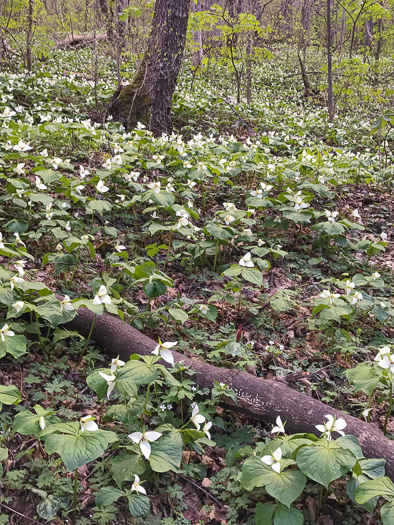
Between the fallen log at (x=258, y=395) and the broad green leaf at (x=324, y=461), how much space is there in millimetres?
463

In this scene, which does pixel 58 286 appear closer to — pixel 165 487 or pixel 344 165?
pixel 165 487

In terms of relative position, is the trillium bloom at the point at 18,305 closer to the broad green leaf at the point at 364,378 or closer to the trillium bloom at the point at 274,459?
the trillium bloom at the point at 274,459

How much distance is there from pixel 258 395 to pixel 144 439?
85 centimetres

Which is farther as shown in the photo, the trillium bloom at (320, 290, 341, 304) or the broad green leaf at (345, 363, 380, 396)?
the trillium bloom at (320, 290, 341, 304)

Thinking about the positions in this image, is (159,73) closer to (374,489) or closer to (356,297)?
(356,297)

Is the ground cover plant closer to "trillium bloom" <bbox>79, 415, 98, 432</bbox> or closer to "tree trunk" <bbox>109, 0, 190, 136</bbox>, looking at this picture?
"trillium bloom" <bbox>79, 415, 98, 432</bbox>

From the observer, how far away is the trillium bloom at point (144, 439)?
1.83m

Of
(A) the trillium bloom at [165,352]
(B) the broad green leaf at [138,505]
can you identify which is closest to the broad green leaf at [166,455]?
(B) the broad green leaf at [138,505]

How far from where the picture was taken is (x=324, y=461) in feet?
5.65

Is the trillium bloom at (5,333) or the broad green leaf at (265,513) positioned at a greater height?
the trillium bloom at (5,333)

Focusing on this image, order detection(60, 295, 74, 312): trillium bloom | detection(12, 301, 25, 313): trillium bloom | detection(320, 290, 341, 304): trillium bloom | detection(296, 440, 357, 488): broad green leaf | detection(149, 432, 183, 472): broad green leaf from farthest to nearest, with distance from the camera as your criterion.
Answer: detection(320, 290, 341, 304): trillium bloom
detection(60, 295, 74, 312): trillium bloom
detection(12, 301, 25, 313): trillium bloom
detection(149, 432, 183, 472): broad green leaf
detection(296, 440, 357, 488): broad green leaf


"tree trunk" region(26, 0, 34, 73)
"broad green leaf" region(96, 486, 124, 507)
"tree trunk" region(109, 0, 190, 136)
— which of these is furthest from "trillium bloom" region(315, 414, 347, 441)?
"tree trunk" region(26, 0, 34, 73)

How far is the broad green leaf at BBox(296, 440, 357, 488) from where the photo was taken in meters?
1.69

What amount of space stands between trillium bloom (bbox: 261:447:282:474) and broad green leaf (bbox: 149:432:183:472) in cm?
36
